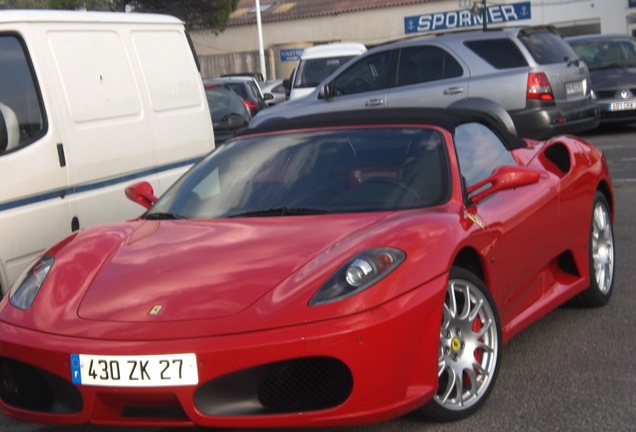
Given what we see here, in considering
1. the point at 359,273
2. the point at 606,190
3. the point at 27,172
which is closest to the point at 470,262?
the point at 359,273

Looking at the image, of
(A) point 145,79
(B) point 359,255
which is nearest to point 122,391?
(B) point 359,255

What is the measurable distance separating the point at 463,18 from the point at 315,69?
90.4 feet

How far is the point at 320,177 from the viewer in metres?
5.37

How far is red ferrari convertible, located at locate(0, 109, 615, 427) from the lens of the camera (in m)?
4.07

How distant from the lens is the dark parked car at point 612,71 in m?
17.8

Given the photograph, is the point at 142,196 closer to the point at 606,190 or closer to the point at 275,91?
the point at 606,190

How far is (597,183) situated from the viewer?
657 centimetres

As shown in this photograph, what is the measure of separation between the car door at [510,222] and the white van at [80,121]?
2.77m

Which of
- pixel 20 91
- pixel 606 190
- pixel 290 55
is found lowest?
pixel 290 55

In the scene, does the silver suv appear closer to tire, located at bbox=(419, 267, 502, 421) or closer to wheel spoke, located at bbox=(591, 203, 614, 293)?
wheel spoke, located at bbox=(591, 203, 614, 293)

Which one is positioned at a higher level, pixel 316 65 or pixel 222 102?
pixel 222 102

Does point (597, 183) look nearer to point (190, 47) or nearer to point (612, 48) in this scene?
point (190, 47)

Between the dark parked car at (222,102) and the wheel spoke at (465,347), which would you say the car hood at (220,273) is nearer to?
the wheel spoke at (465,347)

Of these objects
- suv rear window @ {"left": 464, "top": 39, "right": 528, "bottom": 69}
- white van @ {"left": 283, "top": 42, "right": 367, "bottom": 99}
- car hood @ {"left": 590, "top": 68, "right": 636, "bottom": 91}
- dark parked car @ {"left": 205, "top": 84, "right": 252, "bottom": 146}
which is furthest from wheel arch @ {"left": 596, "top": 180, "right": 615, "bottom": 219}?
white van @ {"left": 283, "top": 42, "right": 367, "bottom": 99}
